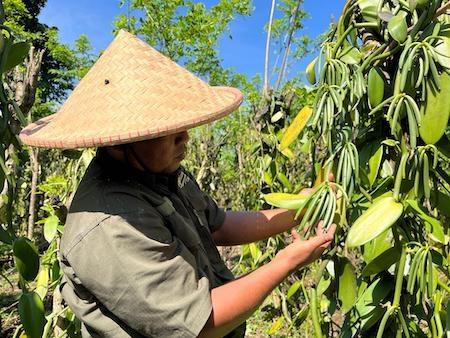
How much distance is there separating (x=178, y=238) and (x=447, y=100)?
455 mm

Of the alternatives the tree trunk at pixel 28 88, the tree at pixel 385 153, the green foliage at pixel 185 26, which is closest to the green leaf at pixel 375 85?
the tree at pixel 385 153

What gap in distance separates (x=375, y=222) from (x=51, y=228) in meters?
0.93

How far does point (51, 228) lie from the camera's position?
1256mm

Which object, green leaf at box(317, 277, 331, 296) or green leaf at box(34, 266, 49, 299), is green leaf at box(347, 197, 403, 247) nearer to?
green leaf at box(317, 277, 331, 296)

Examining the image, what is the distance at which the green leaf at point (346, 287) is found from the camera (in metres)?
0.66

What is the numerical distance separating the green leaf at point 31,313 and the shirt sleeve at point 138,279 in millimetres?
70

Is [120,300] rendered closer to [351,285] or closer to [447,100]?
[351,285]

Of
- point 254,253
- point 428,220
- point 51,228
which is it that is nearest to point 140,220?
point 428,220

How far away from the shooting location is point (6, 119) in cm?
59

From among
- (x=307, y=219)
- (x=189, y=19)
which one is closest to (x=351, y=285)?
(x=307, y=219)

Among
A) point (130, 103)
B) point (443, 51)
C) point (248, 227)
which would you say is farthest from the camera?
point (248, 227)

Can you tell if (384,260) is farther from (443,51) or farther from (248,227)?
(248,227)

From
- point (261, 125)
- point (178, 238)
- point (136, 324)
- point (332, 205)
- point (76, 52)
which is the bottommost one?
point (136, 324)

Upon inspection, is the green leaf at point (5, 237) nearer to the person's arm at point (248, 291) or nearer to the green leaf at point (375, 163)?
the person's arm at point (248, 291)
